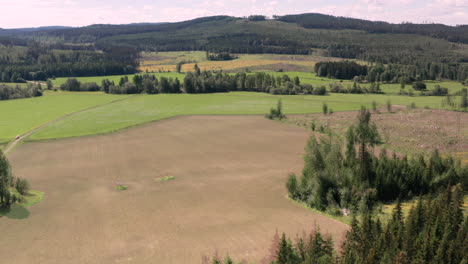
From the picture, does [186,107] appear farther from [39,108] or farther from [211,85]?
[39,108]

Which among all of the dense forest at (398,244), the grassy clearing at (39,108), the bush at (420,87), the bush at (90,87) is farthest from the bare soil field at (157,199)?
the bush at (90,87)

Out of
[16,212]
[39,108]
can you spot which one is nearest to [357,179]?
[16,212]

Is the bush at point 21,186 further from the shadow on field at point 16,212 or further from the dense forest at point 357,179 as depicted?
the dense forest at point 357,179

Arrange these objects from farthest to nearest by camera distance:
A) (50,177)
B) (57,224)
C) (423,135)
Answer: (423,135) < (50,177) < (57,224)

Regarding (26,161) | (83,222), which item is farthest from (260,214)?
(26,161)

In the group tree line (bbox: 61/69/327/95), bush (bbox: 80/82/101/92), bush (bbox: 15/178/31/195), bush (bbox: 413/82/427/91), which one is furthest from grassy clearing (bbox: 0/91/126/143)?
bush (bbox: 413/82/427/91)

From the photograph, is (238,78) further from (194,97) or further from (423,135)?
(423,135)
